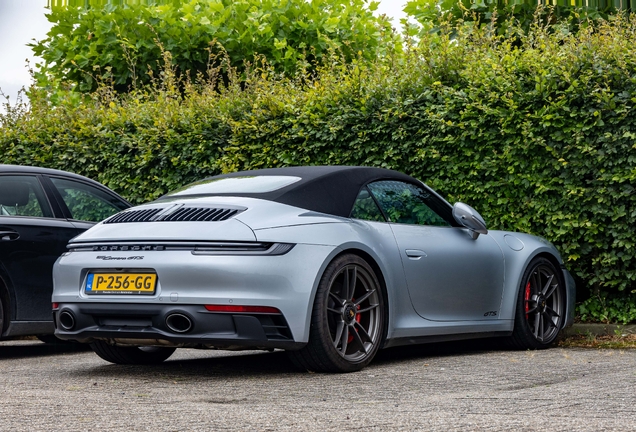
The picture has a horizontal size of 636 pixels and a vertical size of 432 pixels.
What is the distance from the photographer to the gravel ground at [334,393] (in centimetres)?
395

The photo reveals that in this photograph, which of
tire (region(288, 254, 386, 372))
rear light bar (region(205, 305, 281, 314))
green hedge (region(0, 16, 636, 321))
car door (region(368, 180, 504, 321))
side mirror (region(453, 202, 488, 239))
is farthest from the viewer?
green hedge (region(0, 16, 636, 321))

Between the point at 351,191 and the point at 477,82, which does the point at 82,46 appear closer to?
the point at 477,82

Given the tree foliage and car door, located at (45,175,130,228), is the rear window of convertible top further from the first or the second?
the tree foliage

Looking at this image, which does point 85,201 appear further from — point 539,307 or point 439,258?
point 539,307

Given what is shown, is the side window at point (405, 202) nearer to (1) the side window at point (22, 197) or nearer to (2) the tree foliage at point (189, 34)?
(1) the side window at point (22, 197)

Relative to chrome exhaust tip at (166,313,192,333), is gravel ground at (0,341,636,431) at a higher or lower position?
lower

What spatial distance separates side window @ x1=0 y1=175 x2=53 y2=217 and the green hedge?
2.84 metres

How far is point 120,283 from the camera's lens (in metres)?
5.45

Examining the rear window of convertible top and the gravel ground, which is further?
the rear window of convertible top

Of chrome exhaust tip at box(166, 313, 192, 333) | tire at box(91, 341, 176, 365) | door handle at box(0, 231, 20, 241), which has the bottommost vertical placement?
tire at box(91, 341, 176, 365)

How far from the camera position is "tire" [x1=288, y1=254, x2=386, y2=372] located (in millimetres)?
5461

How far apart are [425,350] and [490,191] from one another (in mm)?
1859

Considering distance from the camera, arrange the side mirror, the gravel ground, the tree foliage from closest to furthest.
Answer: the gravel ground < the side mirror < the tree foliage

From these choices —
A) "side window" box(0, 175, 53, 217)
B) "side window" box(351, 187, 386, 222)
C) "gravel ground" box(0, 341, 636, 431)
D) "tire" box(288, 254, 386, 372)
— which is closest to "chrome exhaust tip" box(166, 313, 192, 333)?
"gravel ground" box(0, 341, 636, 431)
